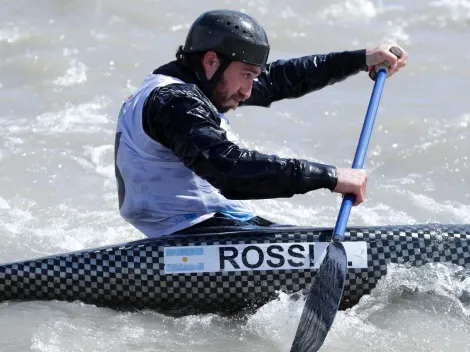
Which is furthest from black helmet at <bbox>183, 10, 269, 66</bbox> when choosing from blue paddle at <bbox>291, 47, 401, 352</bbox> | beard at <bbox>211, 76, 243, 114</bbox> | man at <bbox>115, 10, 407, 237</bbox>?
blue paddle at <bbox>291, 47, 401, 352</bbox>

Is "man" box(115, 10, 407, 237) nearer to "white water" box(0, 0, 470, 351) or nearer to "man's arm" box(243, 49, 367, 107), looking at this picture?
"white water" box(0, 0, 470, 351)

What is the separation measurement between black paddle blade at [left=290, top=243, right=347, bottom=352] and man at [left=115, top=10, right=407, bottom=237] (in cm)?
29

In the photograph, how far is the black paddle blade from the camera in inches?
161

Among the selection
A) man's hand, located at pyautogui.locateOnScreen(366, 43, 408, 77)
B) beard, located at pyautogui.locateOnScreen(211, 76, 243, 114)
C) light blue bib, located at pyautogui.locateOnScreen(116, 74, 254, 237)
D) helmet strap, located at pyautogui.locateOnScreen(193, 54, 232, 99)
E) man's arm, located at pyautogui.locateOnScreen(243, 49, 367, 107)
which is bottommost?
light blue bib, located at pyautogui.locateOnScreen(116, 74, 254, 237)

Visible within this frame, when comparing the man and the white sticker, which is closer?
the man

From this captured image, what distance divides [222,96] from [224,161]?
48cm

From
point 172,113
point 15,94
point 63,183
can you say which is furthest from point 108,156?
point 172,113

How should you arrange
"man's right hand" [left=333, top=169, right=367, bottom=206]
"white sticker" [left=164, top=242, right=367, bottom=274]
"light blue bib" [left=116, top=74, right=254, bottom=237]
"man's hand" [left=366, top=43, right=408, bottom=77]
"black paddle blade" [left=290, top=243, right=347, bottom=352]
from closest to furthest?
"black paddle blade" [left=290, top=243, right=347, bottom=352], "man's right hand" [left=333, top=169, right=367, bottom=206], "light blue bib" [left=116, top=74, right=254, bottom=237], "white sticker" [left=164, top=242, right=367, bottom=274], "man's hand" [left=366, top=43, right=408, bottom=77]

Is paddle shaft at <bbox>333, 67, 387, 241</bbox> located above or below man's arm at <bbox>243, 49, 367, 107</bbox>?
below

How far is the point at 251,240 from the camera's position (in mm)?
4605

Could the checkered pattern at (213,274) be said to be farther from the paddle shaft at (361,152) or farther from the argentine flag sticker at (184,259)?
the paddle shaft at (361,152)

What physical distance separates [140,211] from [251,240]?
0.53 meters

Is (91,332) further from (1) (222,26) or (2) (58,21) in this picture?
(2) (58,21)

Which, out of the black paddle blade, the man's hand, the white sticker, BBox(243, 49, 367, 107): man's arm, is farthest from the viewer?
BBox(243, 49, 367, 107): man's arm
